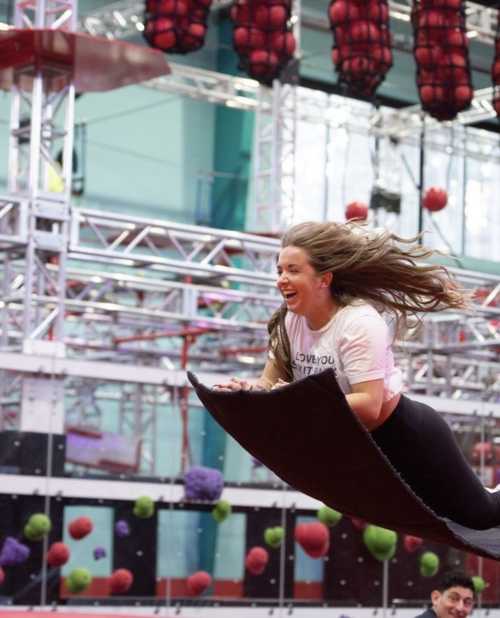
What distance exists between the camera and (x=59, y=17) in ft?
40.9

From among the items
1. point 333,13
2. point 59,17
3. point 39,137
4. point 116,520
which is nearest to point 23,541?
point 116,520

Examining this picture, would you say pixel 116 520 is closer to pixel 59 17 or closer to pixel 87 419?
pixel 87 419

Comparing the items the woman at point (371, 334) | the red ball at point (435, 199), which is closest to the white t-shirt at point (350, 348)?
the woman at point (371, 334)

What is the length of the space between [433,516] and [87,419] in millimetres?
6835

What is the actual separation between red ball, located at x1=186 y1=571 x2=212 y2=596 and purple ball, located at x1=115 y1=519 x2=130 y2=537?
476 mm

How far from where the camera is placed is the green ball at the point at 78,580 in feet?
31.1

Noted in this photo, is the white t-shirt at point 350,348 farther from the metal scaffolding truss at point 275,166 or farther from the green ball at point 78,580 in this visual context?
the metal scaffolding truss at point 275,166

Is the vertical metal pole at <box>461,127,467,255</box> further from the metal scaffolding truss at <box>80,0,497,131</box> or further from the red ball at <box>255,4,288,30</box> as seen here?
the red ball at <box>255,4,288,30</box>

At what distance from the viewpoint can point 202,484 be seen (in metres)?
10.1

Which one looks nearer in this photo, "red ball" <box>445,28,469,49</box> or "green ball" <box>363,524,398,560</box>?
"green ball" <box>363,524,398,560</box>

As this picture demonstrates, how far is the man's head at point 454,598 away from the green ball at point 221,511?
10.5ft

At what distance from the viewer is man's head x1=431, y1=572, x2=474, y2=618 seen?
711 centimetres

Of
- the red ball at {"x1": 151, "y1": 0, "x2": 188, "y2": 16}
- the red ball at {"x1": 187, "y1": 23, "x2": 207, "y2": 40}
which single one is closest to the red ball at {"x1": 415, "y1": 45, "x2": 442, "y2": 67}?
the red ball at {"x1": 187, "y1": 23, "x2": 207, "y2": 40}

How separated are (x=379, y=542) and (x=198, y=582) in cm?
152
